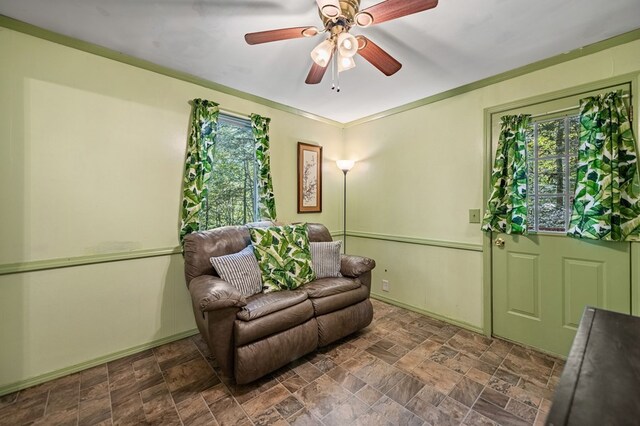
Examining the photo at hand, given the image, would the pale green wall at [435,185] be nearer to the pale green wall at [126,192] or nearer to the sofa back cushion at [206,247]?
the pale green wall at [126,192]

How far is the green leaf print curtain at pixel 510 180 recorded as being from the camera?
2.30m

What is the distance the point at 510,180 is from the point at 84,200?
343 centimetres

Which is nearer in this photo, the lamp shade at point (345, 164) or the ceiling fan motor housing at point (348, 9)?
the ceiling fan motor housing at point (348, 9)

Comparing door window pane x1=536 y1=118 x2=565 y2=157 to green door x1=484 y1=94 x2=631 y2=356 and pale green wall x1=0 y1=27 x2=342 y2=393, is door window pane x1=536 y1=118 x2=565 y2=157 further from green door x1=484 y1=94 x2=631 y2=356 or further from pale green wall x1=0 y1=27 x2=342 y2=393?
pale green wall x1=0 y1=27 x2=342 y2=393

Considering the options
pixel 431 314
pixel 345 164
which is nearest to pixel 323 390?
pixel 431 314

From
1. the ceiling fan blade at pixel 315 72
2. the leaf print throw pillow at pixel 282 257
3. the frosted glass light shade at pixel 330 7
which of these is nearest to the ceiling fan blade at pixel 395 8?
the frosted glass light shade at pixel 330 7

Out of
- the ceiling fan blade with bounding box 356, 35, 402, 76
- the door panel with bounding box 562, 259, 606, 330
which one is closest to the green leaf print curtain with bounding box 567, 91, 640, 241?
the door panel with bounding box 562, 259, 606, 330

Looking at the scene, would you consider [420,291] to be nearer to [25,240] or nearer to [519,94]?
[519,94]

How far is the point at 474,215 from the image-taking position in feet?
8.60

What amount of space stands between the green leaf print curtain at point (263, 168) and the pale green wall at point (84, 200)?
554 millimetres

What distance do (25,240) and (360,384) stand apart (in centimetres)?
248

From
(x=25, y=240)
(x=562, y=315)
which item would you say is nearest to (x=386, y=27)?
(x=562, y=315)

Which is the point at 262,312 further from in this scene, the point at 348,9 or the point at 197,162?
the point at 348,9

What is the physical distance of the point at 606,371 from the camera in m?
0.74
